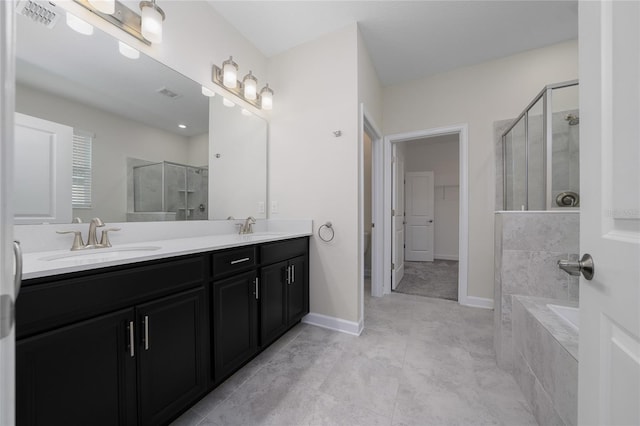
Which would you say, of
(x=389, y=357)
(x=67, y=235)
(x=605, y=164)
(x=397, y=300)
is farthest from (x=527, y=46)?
(x=67, y=235)

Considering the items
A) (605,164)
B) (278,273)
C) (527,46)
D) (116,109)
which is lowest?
(278,273)

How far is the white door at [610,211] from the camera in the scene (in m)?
0.45

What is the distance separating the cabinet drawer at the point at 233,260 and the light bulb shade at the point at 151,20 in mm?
1393

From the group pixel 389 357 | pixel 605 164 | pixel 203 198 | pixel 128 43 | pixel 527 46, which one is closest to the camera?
pixel 605 164

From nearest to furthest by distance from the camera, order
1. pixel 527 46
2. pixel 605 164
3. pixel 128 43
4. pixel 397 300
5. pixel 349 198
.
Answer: pixel 605 164
pixel 128 43
pixel 349 198
pixel 527 46
pixel 397 300

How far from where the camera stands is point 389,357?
169cm

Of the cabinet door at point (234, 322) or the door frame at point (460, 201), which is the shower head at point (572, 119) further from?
the cabinet door at point (234, 322)

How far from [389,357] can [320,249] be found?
997 mm

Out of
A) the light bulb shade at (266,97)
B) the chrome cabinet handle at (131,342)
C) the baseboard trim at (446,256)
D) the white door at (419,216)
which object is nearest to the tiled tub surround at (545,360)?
the chrome cabinet handle at (131,342)

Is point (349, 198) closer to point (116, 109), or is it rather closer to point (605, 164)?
point (605, 164)

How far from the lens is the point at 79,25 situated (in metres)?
1.22

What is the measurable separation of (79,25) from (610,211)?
2.25 m

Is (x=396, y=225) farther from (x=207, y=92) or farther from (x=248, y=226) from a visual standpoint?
(x=207, y=92)

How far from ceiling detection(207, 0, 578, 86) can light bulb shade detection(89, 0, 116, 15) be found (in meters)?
0.83
